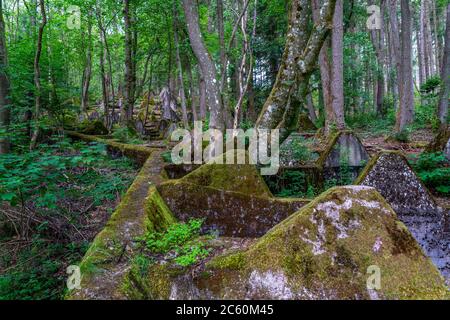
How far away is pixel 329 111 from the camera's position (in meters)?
9.95

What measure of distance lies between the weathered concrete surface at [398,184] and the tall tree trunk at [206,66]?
3.65 metres

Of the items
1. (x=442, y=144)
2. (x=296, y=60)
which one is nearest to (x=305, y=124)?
(x=442, y=144)

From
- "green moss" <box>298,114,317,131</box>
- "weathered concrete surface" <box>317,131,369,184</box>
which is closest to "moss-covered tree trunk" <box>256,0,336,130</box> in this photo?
"weathered concrete surface" <box>317,131,369,184</box>

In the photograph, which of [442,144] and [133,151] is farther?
[133,151]

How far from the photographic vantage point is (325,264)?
2322 millimetres

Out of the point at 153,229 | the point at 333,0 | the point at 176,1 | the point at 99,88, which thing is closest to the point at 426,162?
the point at 333,0

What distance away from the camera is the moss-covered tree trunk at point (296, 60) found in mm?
5875

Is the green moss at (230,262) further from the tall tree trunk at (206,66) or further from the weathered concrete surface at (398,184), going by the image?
the tall tree trunk at (206,66)

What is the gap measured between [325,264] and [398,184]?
3.55 m

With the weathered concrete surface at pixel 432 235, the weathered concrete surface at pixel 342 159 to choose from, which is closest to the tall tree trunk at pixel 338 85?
the weathered concrete surface at pixel 342 159

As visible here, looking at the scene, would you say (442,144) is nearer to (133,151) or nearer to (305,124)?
(133,151)

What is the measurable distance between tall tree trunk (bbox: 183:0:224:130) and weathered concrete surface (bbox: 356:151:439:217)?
3652 mm
